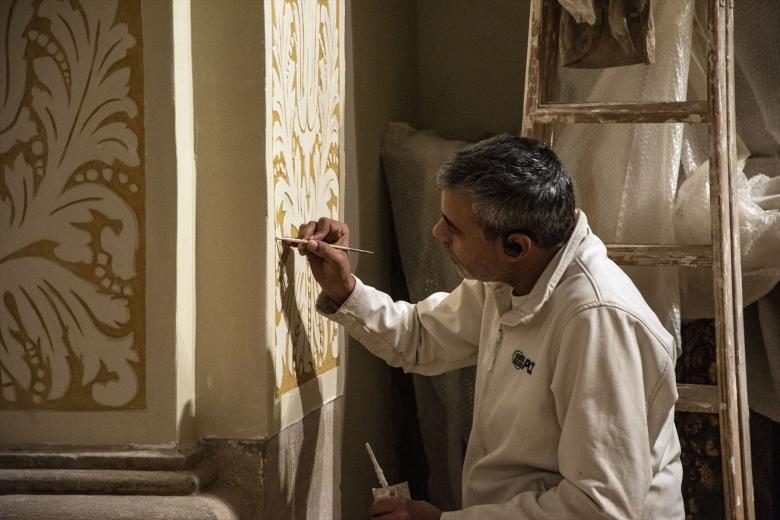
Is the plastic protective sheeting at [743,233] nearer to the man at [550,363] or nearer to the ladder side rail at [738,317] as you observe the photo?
the ladder side rail at [738,317]

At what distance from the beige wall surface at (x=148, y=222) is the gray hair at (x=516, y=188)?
532 millimetres

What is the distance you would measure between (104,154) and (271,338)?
45cm

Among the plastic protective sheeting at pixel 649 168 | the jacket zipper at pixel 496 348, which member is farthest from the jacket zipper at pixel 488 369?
the plastic protective sheeting at pixel 649 168

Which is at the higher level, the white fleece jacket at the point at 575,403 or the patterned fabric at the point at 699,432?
the white fleece jacket at the point at 575,403

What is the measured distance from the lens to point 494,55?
339 centimetres

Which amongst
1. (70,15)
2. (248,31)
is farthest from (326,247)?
(70,15)

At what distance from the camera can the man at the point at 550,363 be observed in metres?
1.55

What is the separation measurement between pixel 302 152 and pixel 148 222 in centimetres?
44

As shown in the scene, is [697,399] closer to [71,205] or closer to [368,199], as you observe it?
[368,199]

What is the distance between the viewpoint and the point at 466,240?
1728 millimetres

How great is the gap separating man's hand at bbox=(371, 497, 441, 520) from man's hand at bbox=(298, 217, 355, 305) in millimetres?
456

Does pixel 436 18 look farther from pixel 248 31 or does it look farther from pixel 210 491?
pixel 210 491

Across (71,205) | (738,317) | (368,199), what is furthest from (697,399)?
(71,205)

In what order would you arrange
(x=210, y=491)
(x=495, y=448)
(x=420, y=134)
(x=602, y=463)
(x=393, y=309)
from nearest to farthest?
1. (x=602, y=463)
2. (x=210, y=491)
3. (x=495, y=448)
4. (x=393, y=309)
5. (x=420, y=134)
